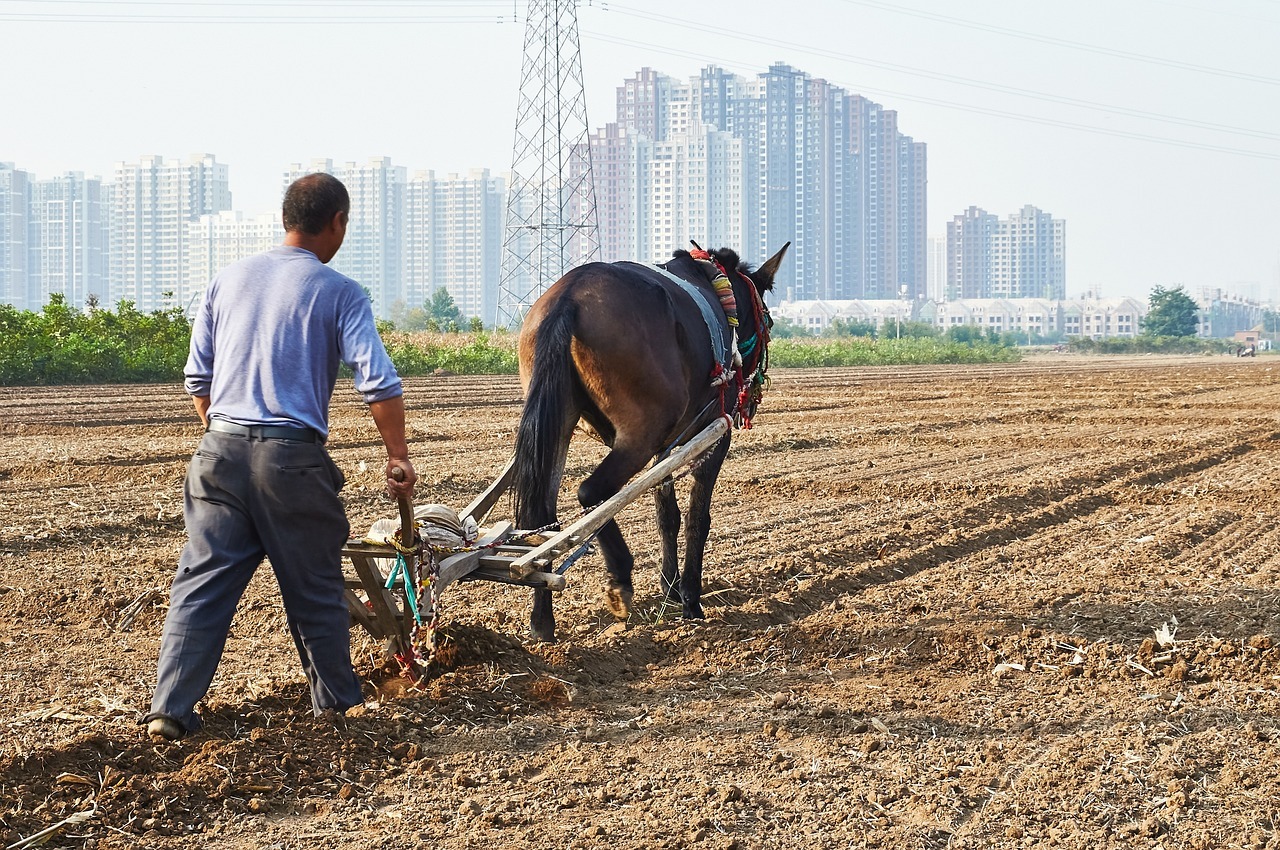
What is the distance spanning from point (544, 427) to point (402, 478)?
1371 mm

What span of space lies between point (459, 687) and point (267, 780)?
1.09 metres

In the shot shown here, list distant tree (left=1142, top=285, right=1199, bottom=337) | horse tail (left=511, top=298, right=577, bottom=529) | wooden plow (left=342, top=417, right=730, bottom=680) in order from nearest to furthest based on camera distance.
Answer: wooden plow (left=342, top=417, right=730, bottom=680) → horse tail (left=511, top=298, right=577, bottom=529) → distant tree (left=1142, top=285, right=1199, bottom=337)

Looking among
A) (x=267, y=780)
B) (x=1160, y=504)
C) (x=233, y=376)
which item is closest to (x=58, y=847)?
(x=267, y=780)

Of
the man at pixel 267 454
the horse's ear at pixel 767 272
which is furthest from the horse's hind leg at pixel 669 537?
the man at pixel 267 454

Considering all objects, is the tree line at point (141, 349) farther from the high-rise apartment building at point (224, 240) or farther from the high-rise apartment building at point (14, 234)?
the high-rise apartment building at point (14, 234)

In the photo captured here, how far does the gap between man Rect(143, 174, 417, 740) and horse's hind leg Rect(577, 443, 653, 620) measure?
1671mm

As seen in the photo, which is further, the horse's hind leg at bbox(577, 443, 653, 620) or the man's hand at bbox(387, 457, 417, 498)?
the horse's hind leg at bbox(577, 443, 653, 620)

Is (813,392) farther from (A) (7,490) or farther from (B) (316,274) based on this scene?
(B) (316,274)

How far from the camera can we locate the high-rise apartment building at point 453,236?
178 m

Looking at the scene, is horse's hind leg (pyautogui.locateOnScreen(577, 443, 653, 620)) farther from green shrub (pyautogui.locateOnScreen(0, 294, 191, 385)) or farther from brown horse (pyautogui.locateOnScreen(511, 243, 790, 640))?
green shrub (pyautogui.locateOnScreen(0, 294, 191, 385))

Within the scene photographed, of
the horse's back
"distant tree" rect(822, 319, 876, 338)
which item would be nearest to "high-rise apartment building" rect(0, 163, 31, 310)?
"distant tree" rect(822, 319, 876, 338)

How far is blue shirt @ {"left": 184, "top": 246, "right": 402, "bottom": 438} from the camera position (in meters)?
4.27

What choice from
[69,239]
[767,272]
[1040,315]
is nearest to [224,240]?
[69,239]

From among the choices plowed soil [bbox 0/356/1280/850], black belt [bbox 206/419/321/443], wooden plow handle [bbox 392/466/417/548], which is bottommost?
plowed soil [bbox 0/356/1280/850]
